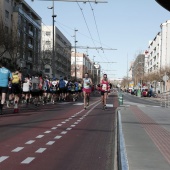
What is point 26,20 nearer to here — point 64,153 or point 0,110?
point 0,110

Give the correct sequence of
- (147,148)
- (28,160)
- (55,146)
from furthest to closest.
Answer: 1. (55,146)
2. (147,148)
3. (28,160)

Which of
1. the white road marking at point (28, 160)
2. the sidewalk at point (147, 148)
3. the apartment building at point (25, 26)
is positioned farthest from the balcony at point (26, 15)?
the white road marking at point (28, 160)

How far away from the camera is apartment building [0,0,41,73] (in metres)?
62.3

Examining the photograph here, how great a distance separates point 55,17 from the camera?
43000mm

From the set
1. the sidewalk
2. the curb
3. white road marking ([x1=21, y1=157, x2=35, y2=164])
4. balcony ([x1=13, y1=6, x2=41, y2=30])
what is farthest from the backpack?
balcony ([x1=13, y1=6, x2=41, y2=30])

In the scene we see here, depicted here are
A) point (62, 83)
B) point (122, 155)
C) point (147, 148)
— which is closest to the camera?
point (122, 155)

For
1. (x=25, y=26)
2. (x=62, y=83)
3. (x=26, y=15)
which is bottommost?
(x=62, y=83)

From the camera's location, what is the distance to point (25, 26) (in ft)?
248

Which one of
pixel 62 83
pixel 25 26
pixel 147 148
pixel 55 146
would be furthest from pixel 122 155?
pixel 25 26

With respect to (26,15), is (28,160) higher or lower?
lower

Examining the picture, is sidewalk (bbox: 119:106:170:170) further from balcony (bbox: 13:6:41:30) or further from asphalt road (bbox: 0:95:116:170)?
balcony (bbox: 13:6:41:30)

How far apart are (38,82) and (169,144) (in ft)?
49.2

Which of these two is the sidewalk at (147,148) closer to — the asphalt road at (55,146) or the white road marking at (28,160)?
the asphalt road at (55,146)

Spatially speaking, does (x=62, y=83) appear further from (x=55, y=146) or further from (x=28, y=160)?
(x=28, y=160)
